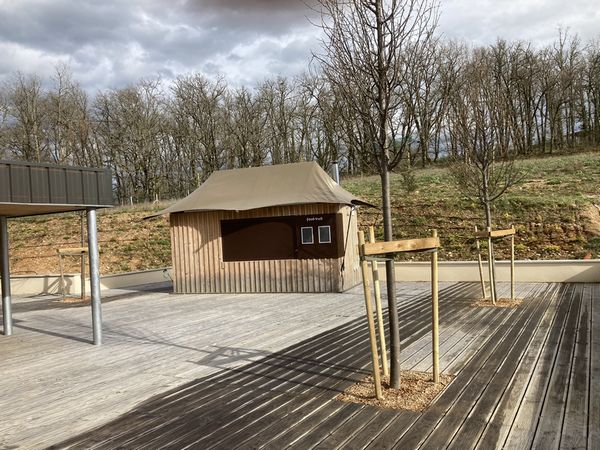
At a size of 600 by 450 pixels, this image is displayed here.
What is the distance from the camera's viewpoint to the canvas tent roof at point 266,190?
39.7 ft

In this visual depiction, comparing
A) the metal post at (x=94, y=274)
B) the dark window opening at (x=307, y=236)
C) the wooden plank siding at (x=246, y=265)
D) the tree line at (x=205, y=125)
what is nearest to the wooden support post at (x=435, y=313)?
the metal post at (x=94, y=274)

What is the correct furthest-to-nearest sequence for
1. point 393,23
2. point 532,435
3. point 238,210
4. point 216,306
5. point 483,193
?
1. point 238,210
2. point 216,306
3. point 483,193
4. point 393,23
5. point 532,435

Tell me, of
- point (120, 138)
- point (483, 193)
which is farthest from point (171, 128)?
point (483, 193)

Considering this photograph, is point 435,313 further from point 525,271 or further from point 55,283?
point 55,283

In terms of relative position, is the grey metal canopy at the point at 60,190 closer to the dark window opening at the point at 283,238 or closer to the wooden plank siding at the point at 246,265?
the wooden plank siding at the point at 246,265

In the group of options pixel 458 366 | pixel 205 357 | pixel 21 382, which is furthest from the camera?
pixel 205 357

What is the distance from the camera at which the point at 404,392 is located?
13.9ft

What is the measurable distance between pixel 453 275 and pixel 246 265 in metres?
5.83

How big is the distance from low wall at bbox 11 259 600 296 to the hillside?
209 cm

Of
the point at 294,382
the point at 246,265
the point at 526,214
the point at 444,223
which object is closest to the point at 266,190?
the point at 246,265

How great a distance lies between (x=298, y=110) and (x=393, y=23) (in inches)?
1280

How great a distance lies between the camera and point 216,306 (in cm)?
1066

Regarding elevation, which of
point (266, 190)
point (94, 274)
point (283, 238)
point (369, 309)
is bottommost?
point (369, 309)

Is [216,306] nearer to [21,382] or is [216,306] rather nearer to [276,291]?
[276,291]
